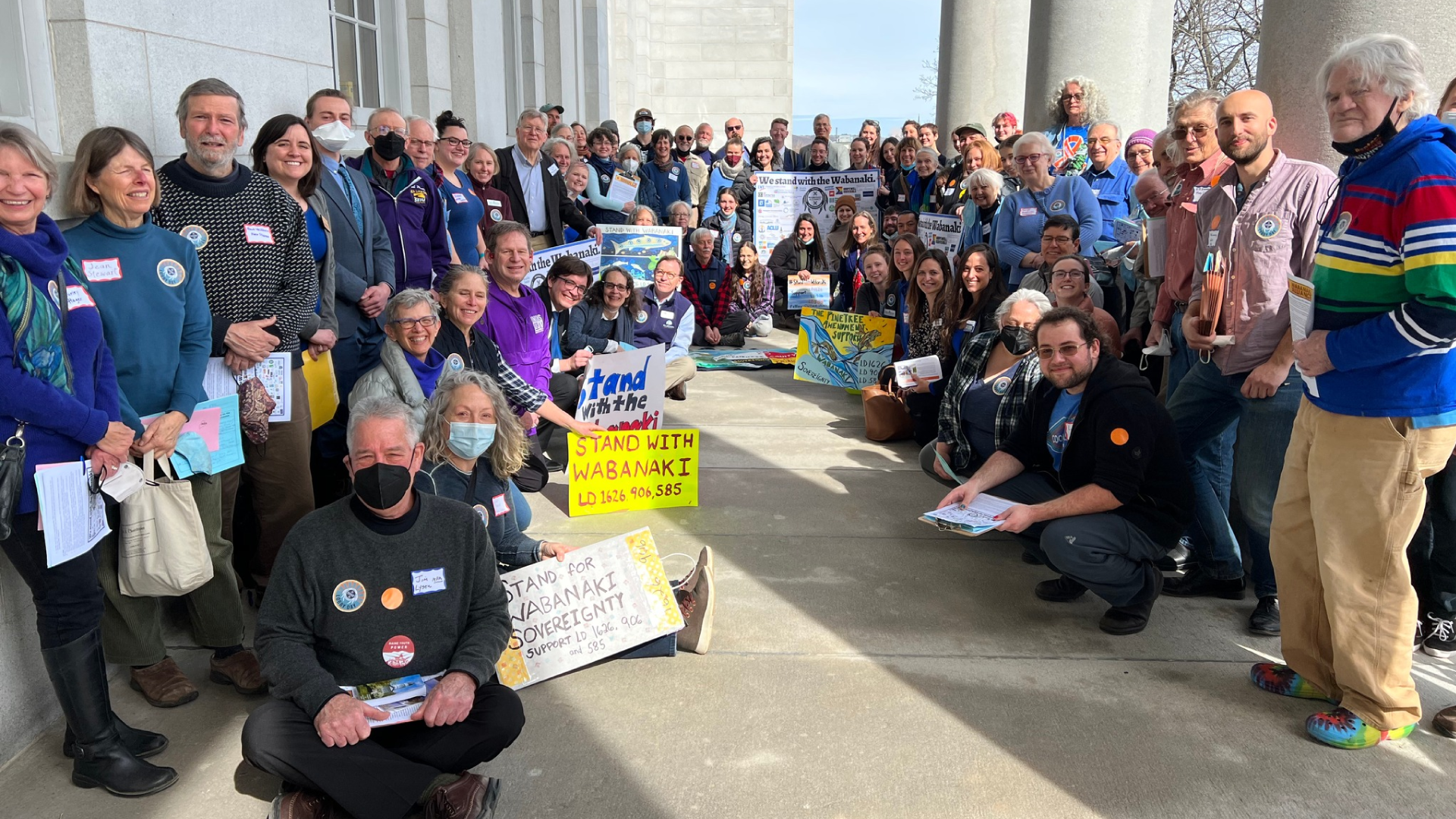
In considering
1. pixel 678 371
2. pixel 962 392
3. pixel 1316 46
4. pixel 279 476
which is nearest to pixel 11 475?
pixel 279 476

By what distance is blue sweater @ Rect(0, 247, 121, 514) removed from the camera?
305cm

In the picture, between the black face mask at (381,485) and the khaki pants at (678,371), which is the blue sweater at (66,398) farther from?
the khaki pants at (678,371)

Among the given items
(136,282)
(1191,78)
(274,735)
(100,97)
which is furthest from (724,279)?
(1191,78)

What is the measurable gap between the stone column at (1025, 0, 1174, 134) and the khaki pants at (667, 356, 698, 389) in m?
3.53

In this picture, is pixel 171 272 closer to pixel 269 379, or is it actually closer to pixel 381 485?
pixel 269 379

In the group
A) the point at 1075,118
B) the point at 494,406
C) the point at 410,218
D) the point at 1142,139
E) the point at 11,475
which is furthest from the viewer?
the point at 1075,118

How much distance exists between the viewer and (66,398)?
3.18m

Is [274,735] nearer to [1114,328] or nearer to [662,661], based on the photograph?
[662,661]

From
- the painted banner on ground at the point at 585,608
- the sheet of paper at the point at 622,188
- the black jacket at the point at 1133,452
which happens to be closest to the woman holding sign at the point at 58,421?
the painted banner on ground at the point at 585,608

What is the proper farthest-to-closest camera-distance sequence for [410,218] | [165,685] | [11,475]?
[410,218]
[165,685]
[11,475]

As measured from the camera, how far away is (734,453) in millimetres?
7465

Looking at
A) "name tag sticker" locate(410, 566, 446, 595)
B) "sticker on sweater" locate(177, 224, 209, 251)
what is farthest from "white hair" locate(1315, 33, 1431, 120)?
"sticker on sweater" locate(177, 224, 209, 251)

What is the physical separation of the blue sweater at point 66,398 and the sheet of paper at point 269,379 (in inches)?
26.8

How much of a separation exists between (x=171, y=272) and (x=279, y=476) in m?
1.08
